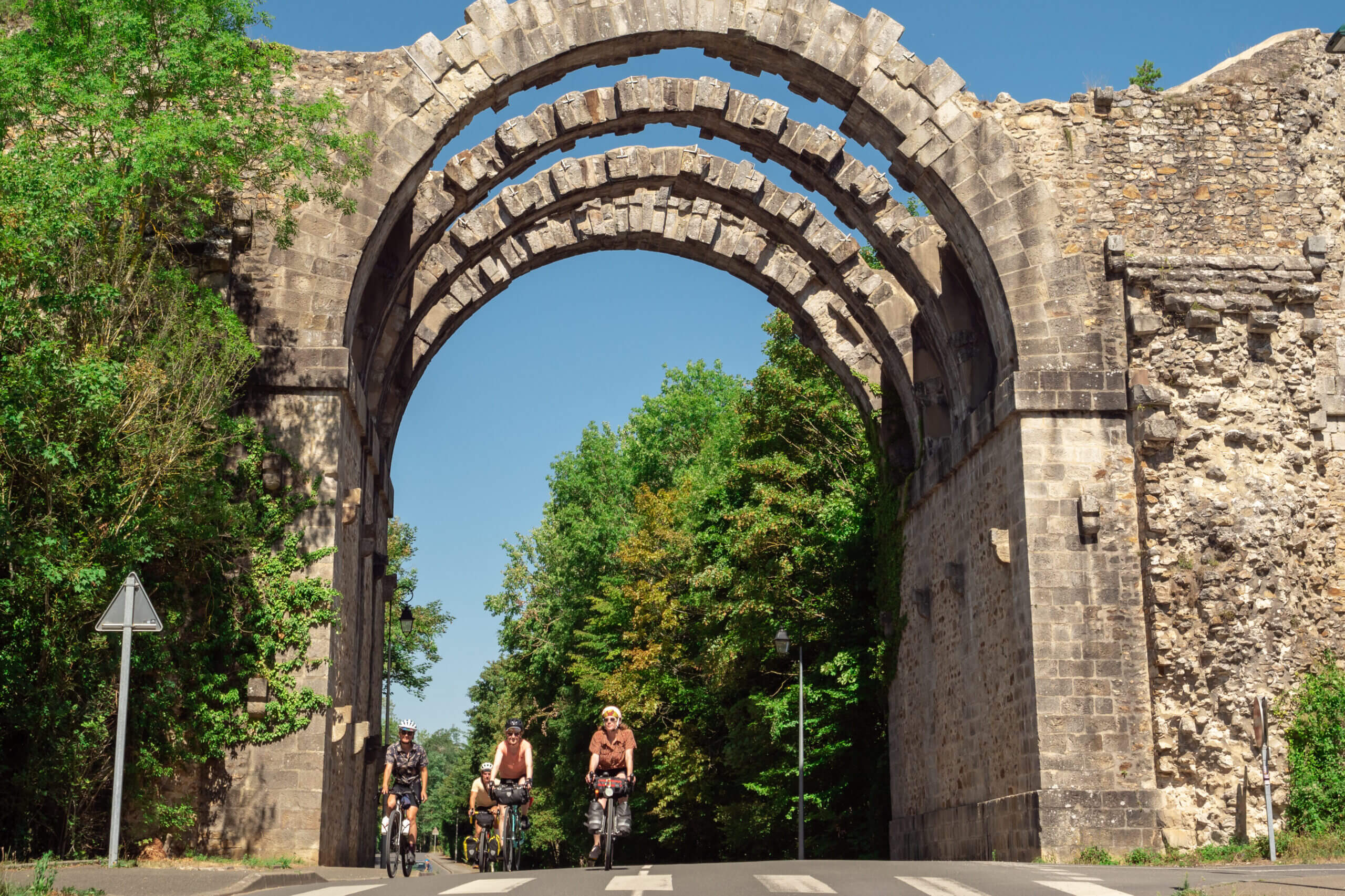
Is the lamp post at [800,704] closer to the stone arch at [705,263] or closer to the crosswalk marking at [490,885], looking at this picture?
the stone arch at [705,263]

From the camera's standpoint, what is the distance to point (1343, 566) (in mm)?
16578

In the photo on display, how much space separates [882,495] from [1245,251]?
815 centimetres

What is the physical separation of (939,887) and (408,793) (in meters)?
7.00

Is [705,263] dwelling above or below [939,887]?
above

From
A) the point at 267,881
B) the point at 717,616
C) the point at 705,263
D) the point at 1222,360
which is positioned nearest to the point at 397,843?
the point at 267,881

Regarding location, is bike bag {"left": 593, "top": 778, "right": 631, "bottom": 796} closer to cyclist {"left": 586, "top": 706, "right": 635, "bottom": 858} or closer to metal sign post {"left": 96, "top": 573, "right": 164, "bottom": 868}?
cyclist {"left": 586, "top": 706, "right": 635, "bottom": 858}

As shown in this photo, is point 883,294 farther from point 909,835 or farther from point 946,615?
point 909,835

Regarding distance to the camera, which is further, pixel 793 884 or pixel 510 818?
pixel 510 818

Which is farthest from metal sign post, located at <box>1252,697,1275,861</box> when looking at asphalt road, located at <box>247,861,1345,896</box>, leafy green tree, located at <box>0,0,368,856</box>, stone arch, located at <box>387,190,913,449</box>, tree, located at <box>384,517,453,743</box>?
tree, located at <box>384,517,453,743</box>

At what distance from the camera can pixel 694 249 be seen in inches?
977

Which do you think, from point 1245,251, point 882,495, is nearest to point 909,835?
point 882,495

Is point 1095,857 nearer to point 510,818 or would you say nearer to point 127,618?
point 510,818

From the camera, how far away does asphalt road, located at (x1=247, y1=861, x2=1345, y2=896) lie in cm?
893

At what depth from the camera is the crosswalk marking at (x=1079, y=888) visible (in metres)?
8.52
